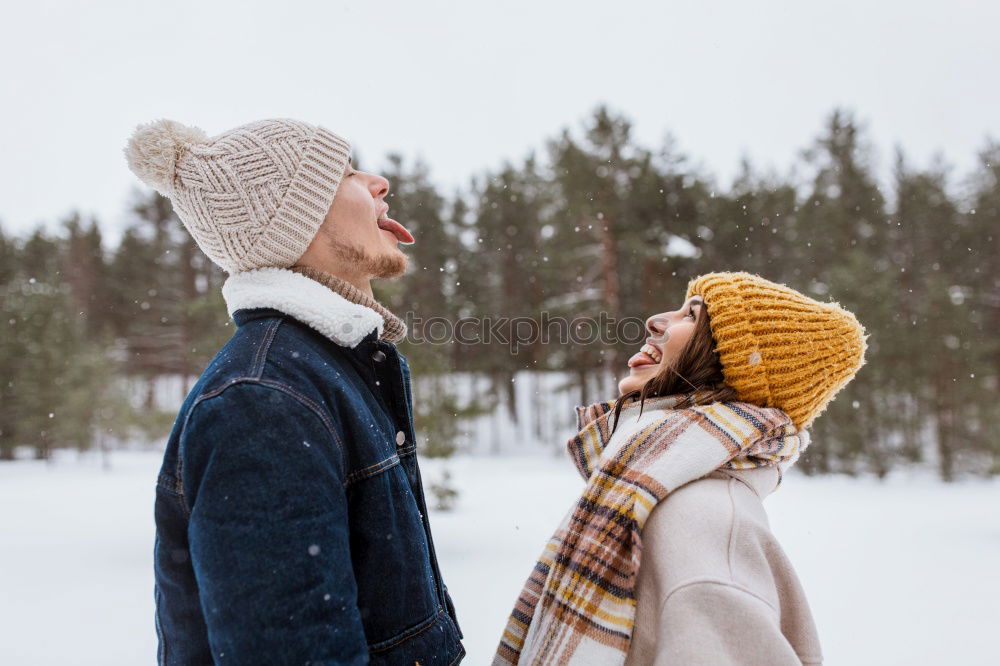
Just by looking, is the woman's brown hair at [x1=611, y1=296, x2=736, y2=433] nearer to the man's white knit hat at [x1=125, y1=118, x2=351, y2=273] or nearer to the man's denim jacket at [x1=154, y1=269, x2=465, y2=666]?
the man's denim jacket at [x1=154, y1=269, x2=465, y2=666]

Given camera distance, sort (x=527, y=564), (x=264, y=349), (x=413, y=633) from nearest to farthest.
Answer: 1. (x=264, y=349)
2. (x=413, y=633)
3. (x=527, y=564)

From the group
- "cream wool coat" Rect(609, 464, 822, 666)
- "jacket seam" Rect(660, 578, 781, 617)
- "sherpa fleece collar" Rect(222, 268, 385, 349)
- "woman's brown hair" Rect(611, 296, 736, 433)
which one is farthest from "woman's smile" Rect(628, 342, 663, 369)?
"sherpa fleece collar" Rect(222, 268, 385, 349)

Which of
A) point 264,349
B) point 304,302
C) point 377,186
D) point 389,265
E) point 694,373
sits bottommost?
point 694,373

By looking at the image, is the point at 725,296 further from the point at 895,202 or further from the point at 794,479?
the point at 895,202

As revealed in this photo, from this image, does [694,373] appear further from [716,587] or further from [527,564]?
[527,564]

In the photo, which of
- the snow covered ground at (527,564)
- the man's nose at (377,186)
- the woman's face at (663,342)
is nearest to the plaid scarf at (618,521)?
the woman's face at (663,342)

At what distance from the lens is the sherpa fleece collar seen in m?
1.50

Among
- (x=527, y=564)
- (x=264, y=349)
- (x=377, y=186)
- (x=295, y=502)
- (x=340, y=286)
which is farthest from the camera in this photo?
(x=527, y=564)

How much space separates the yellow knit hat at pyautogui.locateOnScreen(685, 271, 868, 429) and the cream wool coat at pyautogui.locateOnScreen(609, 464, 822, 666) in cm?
34

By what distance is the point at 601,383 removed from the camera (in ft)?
77.6

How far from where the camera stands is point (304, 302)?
4.93ft

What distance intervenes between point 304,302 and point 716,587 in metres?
1.28

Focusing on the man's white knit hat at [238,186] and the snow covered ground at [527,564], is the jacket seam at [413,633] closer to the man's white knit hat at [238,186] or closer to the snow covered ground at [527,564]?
the man's white knit hat at [238,186]

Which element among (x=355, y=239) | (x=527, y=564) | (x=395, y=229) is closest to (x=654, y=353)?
(x=395, y=229)
